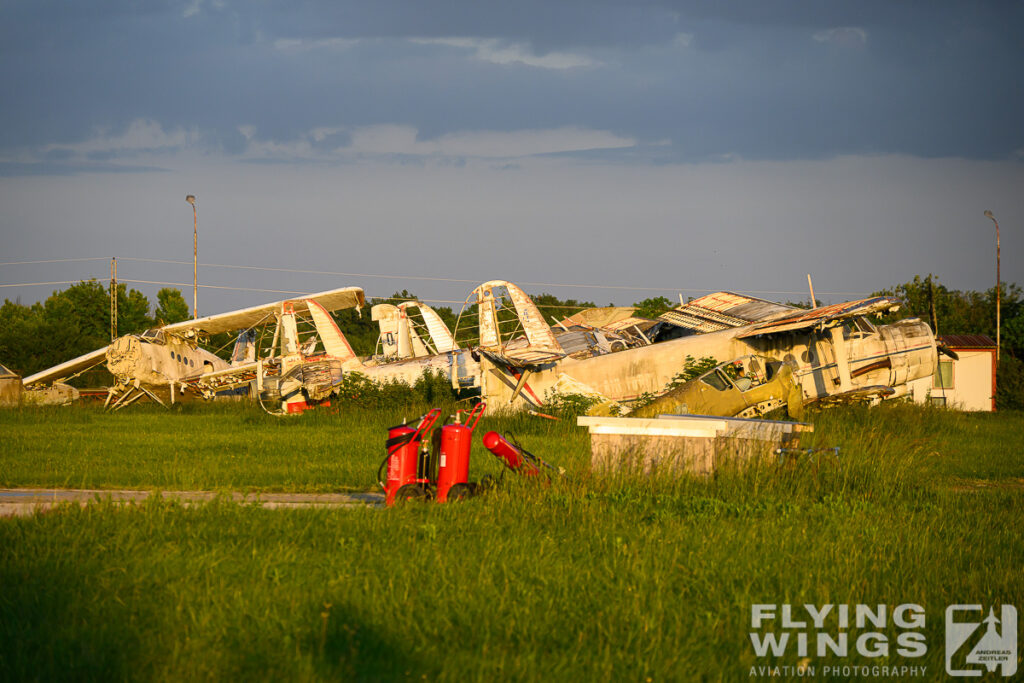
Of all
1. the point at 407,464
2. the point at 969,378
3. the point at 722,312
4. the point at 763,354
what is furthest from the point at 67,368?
the point at 969,378

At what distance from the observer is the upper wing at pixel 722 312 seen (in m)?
26.0

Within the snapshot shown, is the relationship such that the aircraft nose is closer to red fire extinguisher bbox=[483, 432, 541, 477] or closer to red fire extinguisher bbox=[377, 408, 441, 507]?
red fire extinguisher bbox=[377, 408, 441, 507]

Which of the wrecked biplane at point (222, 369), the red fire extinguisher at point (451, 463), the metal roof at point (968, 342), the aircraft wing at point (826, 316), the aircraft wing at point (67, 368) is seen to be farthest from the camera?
the metal roof at point (968, 342)

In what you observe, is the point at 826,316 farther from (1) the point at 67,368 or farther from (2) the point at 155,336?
(1) the point at 67,368

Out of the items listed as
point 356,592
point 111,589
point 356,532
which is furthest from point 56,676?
point 356,532

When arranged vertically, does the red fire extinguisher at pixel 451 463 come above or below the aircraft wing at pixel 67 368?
below

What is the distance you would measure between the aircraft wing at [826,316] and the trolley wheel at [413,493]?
15552mm

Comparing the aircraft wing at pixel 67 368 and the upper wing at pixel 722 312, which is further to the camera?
the aircraft wing at pixel 67 368

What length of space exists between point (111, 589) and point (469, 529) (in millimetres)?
3069

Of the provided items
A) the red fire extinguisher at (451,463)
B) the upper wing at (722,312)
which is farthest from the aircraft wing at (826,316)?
the red fire extinguisher at (451,463)

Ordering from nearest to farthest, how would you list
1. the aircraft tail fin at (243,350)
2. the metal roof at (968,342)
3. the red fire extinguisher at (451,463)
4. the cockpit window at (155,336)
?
the red fire extinguisher at (451,463) → the cockpit window at (155,336) → the metal roof at (968,342) → the aircraft tail fin at (243,350)

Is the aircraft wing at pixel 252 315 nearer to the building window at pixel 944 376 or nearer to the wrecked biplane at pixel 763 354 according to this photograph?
the wrecked biplane at pixel 763 354

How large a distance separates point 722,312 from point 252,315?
1801cm

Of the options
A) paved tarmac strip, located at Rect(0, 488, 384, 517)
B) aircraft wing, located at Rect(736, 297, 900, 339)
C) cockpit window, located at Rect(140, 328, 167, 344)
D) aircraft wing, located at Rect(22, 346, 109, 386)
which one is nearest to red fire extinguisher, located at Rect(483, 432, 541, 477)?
paved tarmac strip, located at Rect(0, 488, 384, 517)
